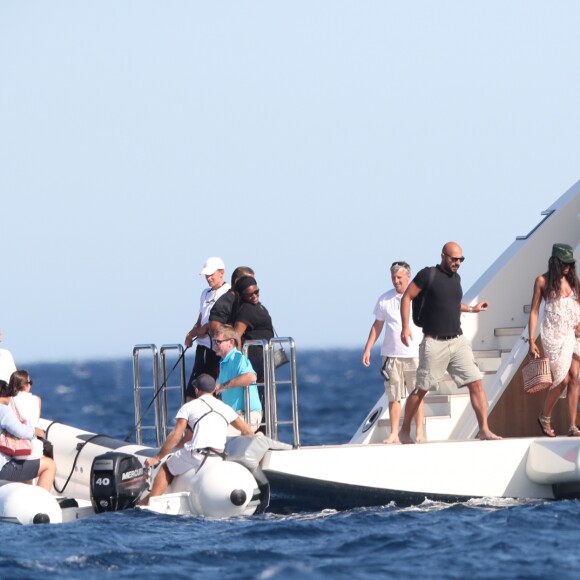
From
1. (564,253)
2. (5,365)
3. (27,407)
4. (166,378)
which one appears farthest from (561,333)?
(5,365)

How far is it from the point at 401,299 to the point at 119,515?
8.53ft

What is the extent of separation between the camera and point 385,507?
11578 mm

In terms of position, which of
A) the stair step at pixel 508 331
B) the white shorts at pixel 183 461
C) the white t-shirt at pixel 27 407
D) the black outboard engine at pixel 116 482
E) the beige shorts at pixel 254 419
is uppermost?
the stair step at pixel 508 331

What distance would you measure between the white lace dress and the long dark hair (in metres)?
0.05

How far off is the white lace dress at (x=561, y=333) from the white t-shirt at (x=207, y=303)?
107 inches

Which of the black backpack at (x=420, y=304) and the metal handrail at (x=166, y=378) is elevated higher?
the black backpack at (x=420, y=304)

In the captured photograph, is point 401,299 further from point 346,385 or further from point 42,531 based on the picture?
point 346,385

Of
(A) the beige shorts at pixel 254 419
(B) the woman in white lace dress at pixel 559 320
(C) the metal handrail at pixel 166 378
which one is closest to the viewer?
(B) the woman in white lace dress at pixel 559 320

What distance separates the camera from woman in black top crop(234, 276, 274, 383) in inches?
488

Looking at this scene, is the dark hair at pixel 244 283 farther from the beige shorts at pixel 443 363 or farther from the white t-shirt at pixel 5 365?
the white t-shirt at pixel 5 365

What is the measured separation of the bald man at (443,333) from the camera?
11500 mm

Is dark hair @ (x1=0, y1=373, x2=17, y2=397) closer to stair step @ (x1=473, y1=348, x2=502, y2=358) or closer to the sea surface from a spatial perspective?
the sea surface

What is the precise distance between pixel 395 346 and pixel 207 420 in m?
1.65

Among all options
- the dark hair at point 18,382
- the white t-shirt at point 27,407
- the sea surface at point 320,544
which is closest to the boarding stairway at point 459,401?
the sea surface at point 320,544
